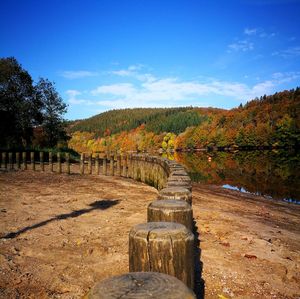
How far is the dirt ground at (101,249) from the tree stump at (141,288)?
236 centimetres

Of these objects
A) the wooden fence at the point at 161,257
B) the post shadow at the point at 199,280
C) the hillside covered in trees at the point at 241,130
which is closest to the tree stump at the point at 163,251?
the wooden fence at the point at 161,257

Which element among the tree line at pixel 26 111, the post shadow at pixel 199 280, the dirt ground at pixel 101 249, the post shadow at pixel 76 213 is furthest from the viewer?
the tree line at pixel 26 111

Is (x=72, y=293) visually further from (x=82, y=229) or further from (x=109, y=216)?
(x=109, y=216)

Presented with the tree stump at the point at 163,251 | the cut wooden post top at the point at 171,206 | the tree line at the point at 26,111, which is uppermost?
the tree line at the point at 26,111

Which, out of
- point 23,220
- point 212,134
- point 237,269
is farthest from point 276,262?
point 212,134

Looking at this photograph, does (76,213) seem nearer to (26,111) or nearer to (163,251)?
(163,251)

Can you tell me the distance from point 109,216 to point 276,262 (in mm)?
4410

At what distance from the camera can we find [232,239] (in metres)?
6.93

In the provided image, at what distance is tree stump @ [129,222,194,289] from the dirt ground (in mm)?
1697

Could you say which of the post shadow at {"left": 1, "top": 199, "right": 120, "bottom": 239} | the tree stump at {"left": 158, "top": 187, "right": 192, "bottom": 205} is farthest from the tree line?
the tree stump at {"left": 158, "top": 187, "right": 192, "bottom": 205}

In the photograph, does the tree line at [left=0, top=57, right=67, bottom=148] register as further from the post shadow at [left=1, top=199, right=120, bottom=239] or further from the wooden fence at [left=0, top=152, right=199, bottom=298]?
the wooden fence at [left=0, top=152, right=199, bottom=298]

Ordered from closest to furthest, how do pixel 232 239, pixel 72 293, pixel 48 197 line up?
1. pixel 72 293
2. pixel 232 239
3. pixel 48 197

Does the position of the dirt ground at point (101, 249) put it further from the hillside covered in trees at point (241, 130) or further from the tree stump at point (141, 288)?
the hillside covered in trees at point (241, 130)

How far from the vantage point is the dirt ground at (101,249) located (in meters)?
4.49
